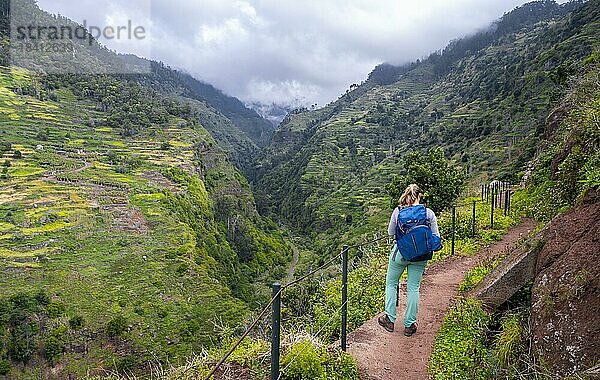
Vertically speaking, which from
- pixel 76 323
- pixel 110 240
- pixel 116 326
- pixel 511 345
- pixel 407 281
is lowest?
pixel 116 326

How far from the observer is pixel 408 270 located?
5.62m

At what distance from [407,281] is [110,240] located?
41.9 meters

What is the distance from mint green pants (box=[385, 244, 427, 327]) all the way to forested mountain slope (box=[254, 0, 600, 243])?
83.8 ft

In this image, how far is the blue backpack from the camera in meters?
5.17

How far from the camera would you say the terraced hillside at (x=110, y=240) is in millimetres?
31672

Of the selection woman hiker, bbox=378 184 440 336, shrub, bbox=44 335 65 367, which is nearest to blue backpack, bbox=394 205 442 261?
woman hiker, bbox=378 184 440 336

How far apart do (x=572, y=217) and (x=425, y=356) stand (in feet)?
8.49

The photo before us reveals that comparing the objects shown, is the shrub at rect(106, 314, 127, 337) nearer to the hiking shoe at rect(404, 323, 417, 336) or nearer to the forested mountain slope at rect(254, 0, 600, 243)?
the hiking shoe at rect(404, 323, 417, 336)

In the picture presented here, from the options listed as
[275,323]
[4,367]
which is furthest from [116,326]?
[275,323]

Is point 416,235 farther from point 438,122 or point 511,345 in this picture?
point 438,122

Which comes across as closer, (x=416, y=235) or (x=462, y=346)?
(x=416, y=235)

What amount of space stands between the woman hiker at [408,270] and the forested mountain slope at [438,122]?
2539cm

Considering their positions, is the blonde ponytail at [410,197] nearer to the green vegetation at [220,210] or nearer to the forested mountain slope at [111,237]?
the green vegetation at [220,210]

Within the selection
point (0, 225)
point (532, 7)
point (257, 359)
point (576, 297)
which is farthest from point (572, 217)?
point (532, 7)
